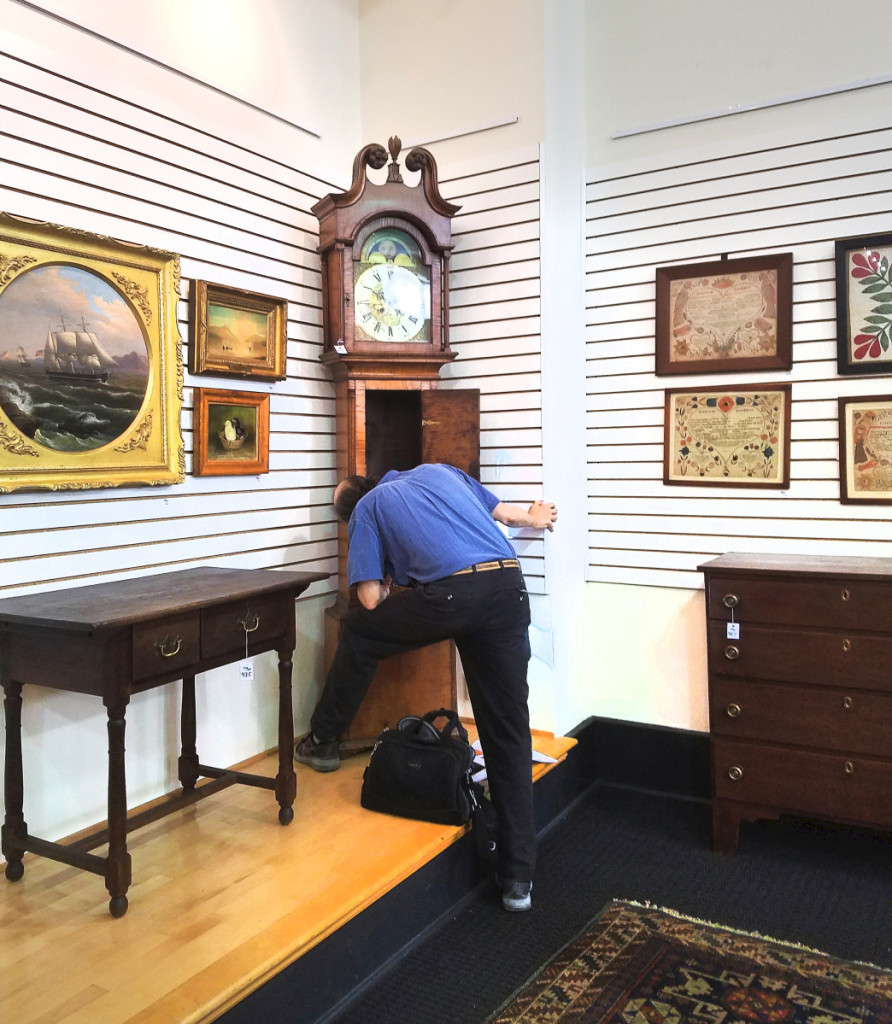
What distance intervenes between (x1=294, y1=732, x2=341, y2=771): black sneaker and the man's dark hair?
3.45 ft

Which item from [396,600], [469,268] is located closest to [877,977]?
[396,600]

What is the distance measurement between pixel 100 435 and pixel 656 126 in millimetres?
3063

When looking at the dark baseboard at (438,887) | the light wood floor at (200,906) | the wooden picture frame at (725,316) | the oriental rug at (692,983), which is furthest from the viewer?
the wooden picture frame at (725,316)

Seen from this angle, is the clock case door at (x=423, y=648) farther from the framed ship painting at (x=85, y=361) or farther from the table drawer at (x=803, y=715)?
the table drawer at (x=803, y=715)

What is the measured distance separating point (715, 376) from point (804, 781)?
1.90m

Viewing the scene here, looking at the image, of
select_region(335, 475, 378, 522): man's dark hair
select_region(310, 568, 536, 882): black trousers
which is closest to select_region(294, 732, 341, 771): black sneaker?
select_region(310, 568, 536, 882): black trousers

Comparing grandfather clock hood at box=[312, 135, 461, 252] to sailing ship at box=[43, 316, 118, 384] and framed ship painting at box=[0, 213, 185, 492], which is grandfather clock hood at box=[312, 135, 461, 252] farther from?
sailing ship at box=[43, 316, 118, 384]

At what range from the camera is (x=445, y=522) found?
10.7 ft

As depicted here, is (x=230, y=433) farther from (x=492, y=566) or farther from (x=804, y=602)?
(x=804, y=602)

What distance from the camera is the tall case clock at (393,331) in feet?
13.4

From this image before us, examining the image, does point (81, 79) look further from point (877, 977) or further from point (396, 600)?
point (877, 977)

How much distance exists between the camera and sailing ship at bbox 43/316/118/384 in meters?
3.07

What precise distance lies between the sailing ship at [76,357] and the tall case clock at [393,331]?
1189mm

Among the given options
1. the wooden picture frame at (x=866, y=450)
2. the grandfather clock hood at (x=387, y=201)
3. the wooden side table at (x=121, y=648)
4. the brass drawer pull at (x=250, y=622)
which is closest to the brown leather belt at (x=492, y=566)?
the wooden side table at (x=121, y=648)
